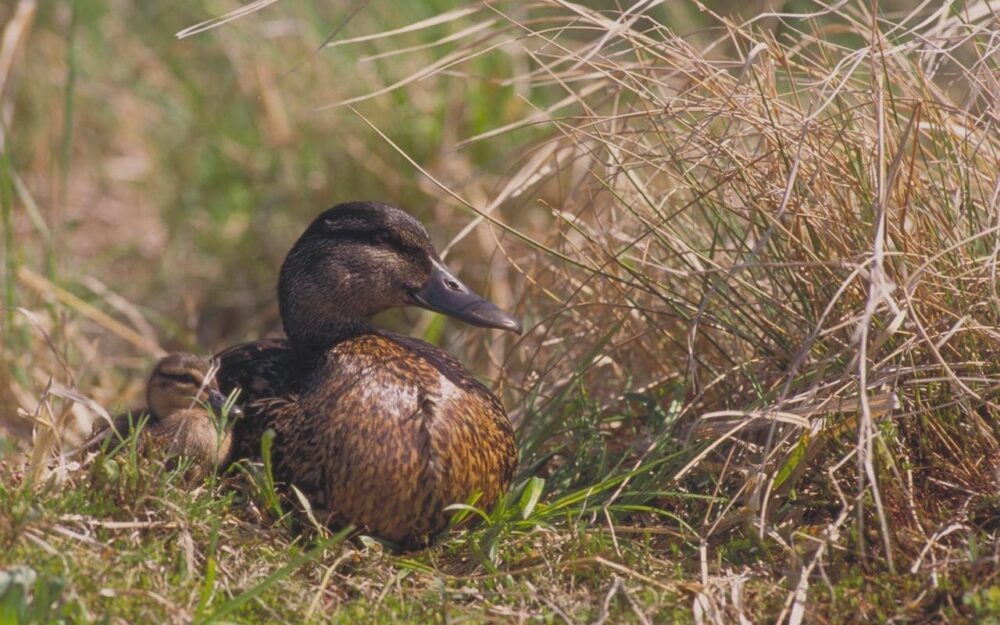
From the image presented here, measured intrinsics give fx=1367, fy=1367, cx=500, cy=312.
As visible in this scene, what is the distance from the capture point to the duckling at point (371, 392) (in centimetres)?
351

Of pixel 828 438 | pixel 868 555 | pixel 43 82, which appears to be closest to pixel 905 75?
pixel 828 438

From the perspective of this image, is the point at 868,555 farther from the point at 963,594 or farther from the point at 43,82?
the point at 43,82

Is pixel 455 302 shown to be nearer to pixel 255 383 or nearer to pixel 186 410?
pixel 255 383

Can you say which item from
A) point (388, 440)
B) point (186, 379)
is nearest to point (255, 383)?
point (186, 379)

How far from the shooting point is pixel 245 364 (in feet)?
13.2

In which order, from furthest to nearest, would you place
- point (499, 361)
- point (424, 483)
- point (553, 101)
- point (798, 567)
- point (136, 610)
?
1. point (553, 101)
2. point (499, 361)
3. point (424, 483)
4. point (798, 567)
5. point (136, 610)

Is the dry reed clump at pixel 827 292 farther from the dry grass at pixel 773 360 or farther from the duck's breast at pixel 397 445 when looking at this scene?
the duck's breast at pixel 397 445

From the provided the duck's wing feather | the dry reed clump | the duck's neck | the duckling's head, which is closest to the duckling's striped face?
the duckling's head

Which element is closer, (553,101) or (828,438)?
(828,438)

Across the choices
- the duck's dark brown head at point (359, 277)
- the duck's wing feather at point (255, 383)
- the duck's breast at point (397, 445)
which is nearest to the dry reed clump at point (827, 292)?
the duck's dark brown head at point (359, 277)

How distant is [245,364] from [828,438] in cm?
169

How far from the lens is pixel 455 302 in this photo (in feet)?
12.8

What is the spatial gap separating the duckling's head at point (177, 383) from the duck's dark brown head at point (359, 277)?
320mm

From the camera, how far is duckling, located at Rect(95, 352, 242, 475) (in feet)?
11.7
